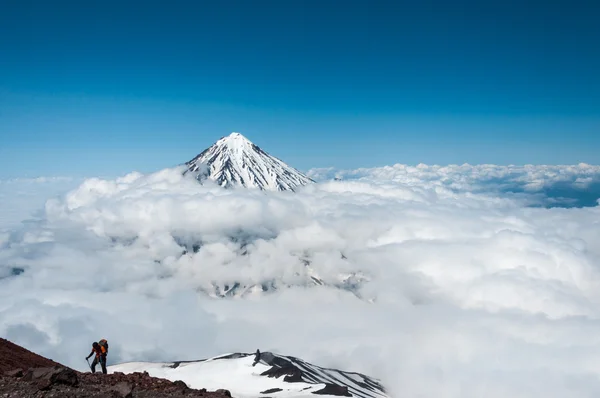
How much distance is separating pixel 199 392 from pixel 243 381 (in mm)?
100828

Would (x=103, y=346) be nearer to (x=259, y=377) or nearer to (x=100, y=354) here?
(x=100, y=354)

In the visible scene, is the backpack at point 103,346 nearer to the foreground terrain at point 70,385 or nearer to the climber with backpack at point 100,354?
the climber with backpack at point 100,354

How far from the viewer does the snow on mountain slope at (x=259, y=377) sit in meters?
103

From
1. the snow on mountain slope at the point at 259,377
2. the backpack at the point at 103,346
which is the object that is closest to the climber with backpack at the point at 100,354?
the backpack at the point at 103,346

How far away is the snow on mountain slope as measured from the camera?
103m

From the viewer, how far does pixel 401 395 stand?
175500mm

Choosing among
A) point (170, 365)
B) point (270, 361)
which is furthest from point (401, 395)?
point (170, 365)

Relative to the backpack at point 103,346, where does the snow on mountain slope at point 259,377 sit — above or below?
below

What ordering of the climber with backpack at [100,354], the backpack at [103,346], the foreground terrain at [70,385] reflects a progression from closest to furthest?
the foreground terrain at [70,385] < the climber with backpack at [100,354] < the backpack at [103,346]

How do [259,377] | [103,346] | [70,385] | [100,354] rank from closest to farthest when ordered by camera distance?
[70,385] → [100,354] → [103,346] → [259,377]

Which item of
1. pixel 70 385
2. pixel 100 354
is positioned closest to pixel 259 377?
pixel 100 354

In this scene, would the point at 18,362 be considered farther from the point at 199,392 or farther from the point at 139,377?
the point at 199,392

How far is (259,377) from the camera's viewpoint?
12075cm

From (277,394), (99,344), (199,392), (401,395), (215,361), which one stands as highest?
(99,344)
